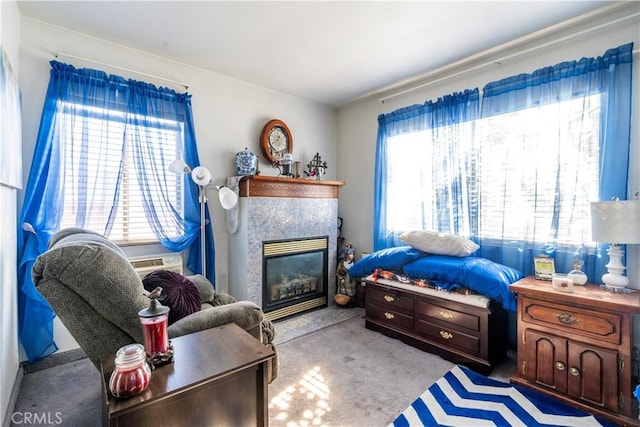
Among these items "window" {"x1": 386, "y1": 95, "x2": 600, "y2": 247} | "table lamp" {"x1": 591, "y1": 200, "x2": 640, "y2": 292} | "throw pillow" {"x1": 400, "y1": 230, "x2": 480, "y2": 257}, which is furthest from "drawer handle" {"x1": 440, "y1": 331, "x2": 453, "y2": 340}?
"table lamp" {"x1": 591, "y1": 200, "x2": 640, "y2": 292}

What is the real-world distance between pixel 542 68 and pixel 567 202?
1.12m

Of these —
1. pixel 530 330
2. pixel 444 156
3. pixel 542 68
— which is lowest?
pixel 530 330

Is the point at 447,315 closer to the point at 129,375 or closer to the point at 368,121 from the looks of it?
the point at 129,375

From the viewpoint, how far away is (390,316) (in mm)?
2826

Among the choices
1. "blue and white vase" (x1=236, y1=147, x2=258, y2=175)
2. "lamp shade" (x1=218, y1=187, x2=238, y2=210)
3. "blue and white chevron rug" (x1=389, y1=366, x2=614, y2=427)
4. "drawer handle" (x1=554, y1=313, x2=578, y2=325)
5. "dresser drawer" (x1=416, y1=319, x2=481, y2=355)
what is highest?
"blue and white vase" (x1=236, y1=147, x2=258, y2=175)

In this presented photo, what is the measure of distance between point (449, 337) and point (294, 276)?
1.70m

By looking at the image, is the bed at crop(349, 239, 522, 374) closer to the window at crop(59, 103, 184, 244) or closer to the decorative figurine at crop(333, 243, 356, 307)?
the decorative figurine at crop(333, 243, 356, 307)

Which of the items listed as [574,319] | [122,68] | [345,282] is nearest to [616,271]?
[574,319]

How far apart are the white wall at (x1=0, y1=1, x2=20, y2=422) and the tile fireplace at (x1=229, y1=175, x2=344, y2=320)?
1.64m

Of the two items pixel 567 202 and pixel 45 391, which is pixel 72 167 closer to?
pixel 45 391

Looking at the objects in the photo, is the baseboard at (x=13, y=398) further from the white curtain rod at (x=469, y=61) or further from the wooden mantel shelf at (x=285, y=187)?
the white curtain rod at (x=469, y=61)

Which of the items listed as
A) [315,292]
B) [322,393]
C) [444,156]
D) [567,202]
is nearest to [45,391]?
[322,393]

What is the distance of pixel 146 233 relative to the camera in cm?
276

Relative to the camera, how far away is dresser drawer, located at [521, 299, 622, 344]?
1.71 m
